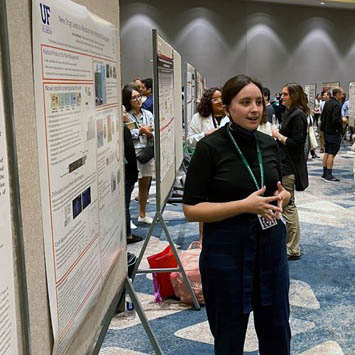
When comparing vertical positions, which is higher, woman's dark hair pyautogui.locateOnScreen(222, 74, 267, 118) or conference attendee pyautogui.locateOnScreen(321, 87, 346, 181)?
woman's dark hair pyautogui.locateOnScreen(222, 74, 267, 118)

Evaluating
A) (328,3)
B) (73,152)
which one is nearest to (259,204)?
(73,152)

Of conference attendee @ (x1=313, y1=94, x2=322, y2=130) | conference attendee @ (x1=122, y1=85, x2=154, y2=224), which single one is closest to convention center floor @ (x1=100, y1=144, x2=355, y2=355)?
conference attendee @ (x1=122, y1=85, x2=154, y2=224)

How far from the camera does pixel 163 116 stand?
299cm

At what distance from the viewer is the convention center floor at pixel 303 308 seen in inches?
110

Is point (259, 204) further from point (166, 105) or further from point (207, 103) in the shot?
point (207, 103)

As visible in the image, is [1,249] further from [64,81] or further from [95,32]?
[95,32]

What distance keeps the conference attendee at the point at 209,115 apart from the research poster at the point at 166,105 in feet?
3.39

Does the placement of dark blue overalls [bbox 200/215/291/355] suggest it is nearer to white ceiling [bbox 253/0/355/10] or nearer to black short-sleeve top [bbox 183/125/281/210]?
black short-sleeve top [bbox 183/125/281/210]

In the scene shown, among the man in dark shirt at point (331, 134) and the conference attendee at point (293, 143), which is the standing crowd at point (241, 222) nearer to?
the conference attendee at point (293, 143)

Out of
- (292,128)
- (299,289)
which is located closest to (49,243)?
(299,289)

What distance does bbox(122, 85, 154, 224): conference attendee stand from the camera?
4783 mm

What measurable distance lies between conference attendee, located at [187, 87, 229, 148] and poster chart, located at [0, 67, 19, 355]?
3.95 m

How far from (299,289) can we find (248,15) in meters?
12.7

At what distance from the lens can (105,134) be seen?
4.67 ft
